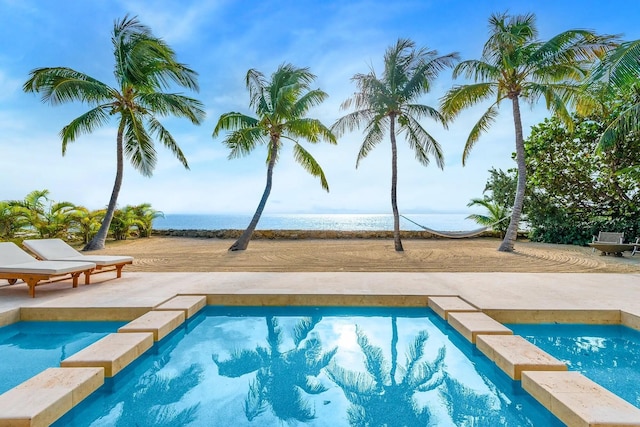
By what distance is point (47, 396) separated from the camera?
1.94 m

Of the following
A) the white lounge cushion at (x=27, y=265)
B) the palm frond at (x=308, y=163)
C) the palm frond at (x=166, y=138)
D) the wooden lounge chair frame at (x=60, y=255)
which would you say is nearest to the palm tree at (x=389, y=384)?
the white lounge cushion at (x=27, y=265)

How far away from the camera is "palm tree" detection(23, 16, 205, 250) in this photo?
29.3 feet

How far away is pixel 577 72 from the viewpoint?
8.87 m

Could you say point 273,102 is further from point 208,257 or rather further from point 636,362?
point 636,362

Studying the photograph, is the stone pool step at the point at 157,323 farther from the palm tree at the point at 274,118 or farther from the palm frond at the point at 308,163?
the palm frond at the point at 308,163

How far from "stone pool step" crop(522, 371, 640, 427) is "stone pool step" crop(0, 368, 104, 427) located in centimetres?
298

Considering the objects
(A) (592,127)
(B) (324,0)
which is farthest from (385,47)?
(A) (592,127)

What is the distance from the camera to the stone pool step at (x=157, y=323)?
301 centimetres

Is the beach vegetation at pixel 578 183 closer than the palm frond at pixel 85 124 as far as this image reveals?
No

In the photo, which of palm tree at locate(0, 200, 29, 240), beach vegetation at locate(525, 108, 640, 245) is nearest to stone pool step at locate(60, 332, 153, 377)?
palm tree at locate(0, 200, 29, 240)

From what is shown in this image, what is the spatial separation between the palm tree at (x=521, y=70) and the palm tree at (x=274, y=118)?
4178 millimetres

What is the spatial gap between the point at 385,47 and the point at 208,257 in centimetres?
810

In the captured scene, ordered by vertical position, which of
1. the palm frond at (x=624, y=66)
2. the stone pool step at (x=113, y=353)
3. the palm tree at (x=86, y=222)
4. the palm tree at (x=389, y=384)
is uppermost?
the palm frond at (x=624, y=66)

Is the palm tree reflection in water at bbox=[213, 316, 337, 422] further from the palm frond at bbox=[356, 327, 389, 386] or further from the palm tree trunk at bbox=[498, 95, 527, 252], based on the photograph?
the palm tree trunk at bbox=[498, 95, 527, 252]
